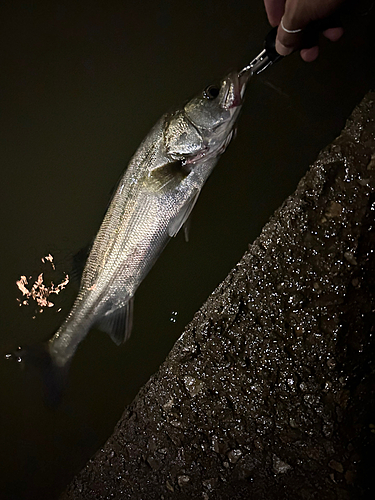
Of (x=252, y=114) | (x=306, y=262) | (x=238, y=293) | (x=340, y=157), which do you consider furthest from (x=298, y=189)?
(x=238, y=293)

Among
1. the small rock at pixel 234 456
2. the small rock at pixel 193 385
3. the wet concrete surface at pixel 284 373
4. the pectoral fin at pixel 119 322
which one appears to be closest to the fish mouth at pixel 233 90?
the wet concrete surface at pixel 284 373

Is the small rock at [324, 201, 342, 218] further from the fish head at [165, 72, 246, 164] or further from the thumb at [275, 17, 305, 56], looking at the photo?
the thumb at [275, 17, 305, 56]

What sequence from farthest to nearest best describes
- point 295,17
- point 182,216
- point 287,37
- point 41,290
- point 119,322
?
point 41,290, point 119,322, point 182,216, point 287,37, point 295,17

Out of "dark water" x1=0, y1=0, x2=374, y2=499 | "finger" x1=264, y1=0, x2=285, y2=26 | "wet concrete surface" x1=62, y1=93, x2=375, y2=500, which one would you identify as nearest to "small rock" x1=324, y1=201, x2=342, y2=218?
"wet concrete surface" x1=62, y1=93, x2=375, y2=500

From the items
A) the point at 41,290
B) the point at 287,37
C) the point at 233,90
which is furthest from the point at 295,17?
the point at 41,290

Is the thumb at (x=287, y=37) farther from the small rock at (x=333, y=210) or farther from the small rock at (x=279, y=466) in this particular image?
the small rock at (x=279, y=466)

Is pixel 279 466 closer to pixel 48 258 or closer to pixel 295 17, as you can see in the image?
pixel 48 258
